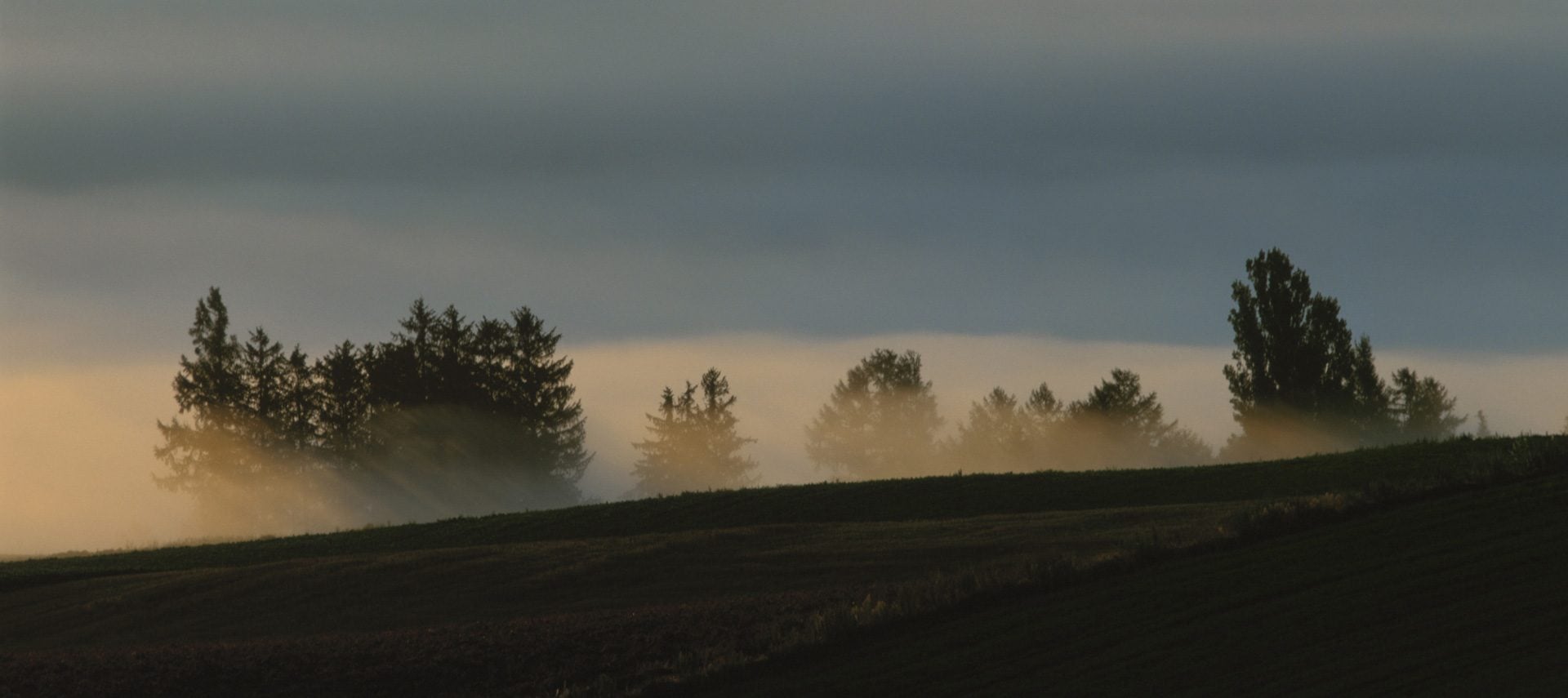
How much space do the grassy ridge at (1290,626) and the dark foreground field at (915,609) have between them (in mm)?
48

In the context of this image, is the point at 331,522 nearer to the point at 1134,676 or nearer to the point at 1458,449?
the point at 1458,449

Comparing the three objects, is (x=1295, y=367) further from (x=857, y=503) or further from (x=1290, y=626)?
(x=1290, y=626)

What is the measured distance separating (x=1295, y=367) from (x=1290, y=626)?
6575 cm

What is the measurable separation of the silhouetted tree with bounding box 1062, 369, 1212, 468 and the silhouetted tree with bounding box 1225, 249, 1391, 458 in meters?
25.4

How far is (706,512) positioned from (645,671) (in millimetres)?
28311

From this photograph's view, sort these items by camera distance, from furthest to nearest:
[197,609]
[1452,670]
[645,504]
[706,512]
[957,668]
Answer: [645,504] → [706,512] → [197,609] → [957,668] → [1452,670]

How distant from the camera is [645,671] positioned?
2208 centimetres

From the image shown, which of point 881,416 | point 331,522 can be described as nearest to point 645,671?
point 331,522

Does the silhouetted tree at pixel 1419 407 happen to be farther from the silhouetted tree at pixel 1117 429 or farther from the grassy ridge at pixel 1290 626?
the grassy ridge at pixel 1290 626

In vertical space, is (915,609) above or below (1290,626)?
above

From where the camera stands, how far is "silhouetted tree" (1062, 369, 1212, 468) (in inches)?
4301

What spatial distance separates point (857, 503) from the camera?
4959cm

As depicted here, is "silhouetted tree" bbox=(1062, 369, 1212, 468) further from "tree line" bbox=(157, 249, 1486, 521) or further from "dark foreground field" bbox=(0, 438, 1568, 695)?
"dark foreground field" bbox=(0, 438, 1568, 695)

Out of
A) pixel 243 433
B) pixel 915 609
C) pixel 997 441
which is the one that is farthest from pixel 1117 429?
pixel 915 609
